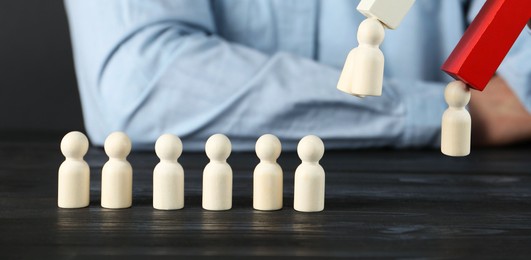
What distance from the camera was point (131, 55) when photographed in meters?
→ 1.31

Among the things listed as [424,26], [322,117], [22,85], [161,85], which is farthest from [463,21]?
[22,85]

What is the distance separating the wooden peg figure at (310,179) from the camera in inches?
30.3

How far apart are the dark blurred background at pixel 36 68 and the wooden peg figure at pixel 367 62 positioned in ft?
4.04

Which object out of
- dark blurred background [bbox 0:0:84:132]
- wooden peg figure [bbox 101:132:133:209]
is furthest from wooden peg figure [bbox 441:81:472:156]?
dark blurred background [bbox 0:0:84:132]

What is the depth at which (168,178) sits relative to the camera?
0.79 m

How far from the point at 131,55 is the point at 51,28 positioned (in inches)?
23.7

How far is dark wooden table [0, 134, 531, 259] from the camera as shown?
2.01 ft

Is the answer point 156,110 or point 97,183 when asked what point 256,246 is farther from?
point 156,110

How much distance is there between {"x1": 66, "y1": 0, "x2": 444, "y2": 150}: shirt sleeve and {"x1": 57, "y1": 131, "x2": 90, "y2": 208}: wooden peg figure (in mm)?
474

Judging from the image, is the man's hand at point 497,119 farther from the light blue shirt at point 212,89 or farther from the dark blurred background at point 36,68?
the dark blurred background at point 36,68

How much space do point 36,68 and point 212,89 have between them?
723 millimetres

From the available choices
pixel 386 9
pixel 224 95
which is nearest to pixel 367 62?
pixel 386 9

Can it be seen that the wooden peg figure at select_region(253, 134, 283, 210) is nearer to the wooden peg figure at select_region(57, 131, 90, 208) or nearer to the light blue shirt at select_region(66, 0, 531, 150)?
the wooden peg figure at select_region(57, 131, 90, 208)

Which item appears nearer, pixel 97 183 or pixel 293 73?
pixel 97 183
